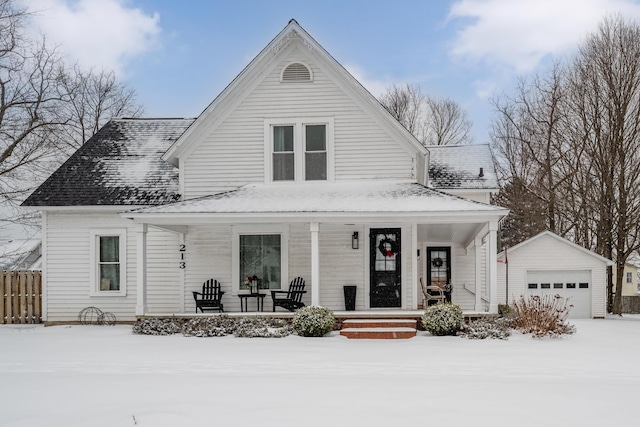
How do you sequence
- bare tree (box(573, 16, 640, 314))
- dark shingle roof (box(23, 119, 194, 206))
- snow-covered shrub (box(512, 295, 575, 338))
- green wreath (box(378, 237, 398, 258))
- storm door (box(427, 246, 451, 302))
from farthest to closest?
bare tree (box(573, 16, 640, 314)) < storm door (box(427, 246, 451, 302)) < dark shingle roof (box(23, 119, 194, 206)) < green wreath (box(378, 237, 398, 258)) < snow-covered shrub (box(512, 295, 575, 338))

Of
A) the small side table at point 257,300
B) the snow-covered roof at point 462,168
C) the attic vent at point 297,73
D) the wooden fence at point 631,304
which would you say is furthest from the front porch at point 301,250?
the wooden fence at point 631,304

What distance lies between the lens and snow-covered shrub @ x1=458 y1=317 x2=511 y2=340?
42.7 ft

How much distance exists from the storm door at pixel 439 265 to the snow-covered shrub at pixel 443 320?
6629 millimetres

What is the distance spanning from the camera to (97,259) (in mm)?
17000

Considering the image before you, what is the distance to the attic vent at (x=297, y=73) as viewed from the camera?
16.2 m

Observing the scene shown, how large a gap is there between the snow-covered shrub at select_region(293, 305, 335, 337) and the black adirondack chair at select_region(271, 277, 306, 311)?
1.62m

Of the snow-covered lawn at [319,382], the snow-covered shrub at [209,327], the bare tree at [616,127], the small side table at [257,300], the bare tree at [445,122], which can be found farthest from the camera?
the bare tree at [445,122]

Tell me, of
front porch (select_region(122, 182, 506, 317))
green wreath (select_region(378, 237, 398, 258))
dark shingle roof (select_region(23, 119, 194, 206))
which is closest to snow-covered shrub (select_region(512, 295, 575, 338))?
front porch (select_region(122, 182, 506, 317))

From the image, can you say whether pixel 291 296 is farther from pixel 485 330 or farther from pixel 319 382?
pixel 319 382

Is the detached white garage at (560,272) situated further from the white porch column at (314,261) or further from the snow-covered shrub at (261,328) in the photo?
the snow-covered shrub at (261,328)

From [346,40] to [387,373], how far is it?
17.0m

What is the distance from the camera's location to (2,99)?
22.4 metres

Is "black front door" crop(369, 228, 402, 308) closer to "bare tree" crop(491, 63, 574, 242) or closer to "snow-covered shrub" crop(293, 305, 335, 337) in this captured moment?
"snow-covered shrub" crop(293, 305, 335, 337)

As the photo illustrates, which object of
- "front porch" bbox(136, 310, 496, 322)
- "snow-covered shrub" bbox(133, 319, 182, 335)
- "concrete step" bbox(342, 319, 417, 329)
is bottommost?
"snow-covered shrub" bbox(133, 319, 182, 335)
